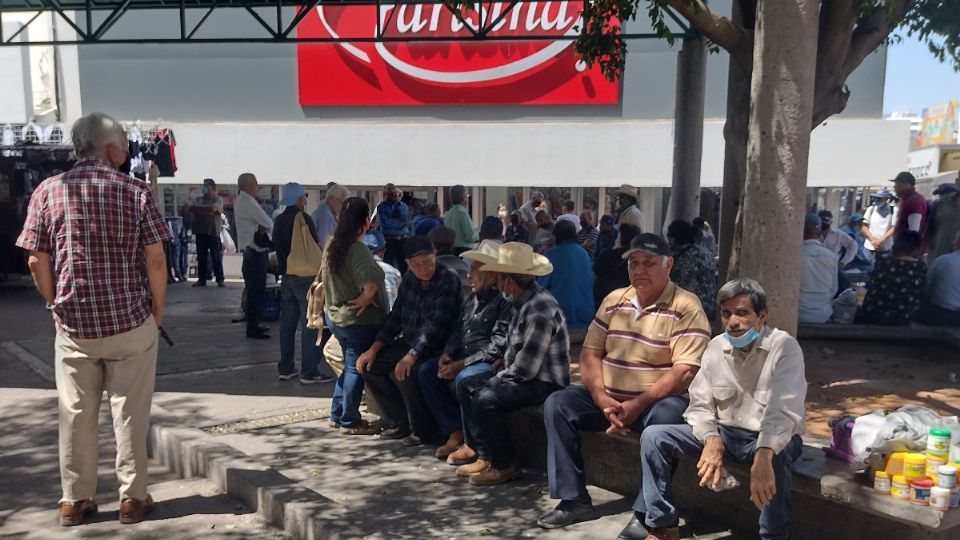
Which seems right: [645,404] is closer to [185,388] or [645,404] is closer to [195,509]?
[195,509]

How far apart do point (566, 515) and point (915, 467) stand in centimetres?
172

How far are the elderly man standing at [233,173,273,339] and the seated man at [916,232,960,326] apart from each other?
6772 mm

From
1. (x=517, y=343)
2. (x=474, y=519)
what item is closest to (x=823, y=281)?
(x=517, y=343)

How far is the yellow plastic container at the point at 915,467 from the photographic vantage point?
343cm

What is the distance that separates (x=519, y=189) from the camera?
21.1m

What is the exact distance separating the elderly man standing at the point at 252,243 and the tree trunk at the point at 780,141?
593 cm

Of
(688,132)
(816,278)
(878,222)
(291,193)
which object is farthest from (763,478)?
(878,222)

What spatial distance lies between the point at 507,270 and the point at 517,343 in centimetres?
44

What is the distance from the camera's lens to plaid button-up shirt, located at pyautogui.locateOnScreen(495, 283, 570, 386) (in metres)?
4.82

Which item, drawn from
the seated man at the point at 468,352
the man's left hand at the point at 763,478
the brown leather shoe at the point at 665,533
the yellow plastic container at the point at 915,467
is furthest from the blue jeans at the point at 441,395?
the yellow plastic container at the point at 915,467

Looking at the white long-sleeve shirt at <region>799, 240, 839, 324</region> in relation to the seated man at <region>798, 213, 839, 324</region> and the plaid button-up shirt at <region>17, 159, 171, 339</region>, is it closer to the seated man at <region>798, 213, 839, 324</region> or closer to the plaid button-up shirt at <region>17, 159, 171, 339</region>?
the seated man at <region>798, 213, 839, 324</region>

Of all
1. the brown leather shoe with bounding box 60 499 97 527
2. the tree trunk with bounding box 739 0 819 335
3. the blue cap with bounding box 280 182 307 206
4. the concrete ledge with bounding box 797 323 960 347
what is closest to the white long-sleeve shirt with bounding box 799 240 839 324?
the concrete ledge with bounding box 797 323 960 347

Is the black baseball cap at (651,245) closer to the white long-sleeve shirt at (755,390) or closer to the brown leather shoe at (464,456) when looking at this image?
the white long-sleeve shirt at (755,390)

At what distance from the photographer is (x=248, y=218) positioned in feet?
30.9
